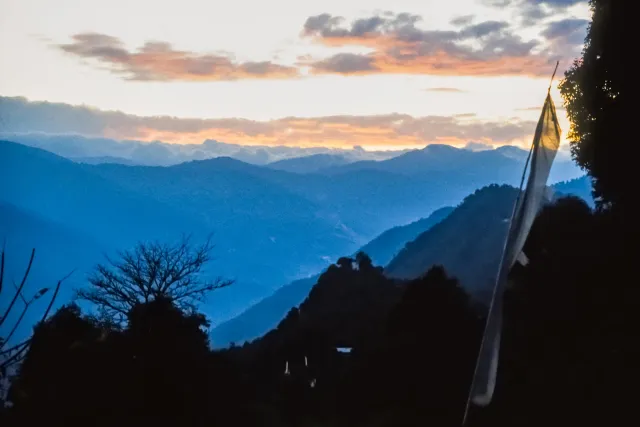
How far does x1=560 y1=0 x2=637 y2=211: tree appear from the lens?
16.0 m

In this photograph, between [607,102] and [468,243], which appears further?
[468,243]

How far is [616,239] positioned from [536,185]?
10189mm

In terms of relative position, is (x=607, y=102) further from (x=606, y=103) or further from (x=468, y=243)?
(x=468, y=243)

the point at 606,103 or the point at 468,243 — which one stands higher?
the point at 468,243

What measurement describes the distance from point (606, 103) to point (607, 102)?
4 centimetres

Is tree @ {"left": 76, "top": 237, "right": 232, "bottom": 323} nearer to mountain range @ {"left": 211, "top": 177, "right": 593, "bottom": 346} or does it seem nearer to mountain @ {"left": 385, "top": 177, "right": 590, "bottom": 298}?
mountain range @ {"left": 211, "top": 177, "right": 593, "bottom": 346}

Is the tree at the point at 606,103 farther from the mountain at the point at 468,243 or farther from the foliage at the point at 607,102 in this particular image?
the mountain at the point at 468,243

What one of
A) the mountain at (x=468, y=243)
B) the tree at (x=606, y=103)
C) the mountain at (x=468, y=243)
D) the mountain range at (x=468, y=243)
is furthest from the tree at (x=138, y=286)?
the mountain at (x=468, y=243)

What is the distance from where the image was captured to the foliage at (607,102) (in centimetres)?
1594

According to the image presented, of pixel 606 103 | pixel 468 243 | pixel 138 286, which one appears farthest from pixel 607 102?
pixel 468 243

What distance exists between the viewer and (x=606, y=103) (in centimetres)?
1703

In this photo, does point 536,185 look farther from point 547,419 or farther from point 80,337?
point 80,337

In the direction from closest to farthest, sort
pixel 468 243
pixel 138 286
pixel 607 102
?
1. pixel 607 102
2. pixel 138 286
3. pixel 468 243

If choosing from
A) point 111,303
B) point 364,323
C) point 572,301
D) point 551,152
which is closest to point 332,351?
point 364,323
